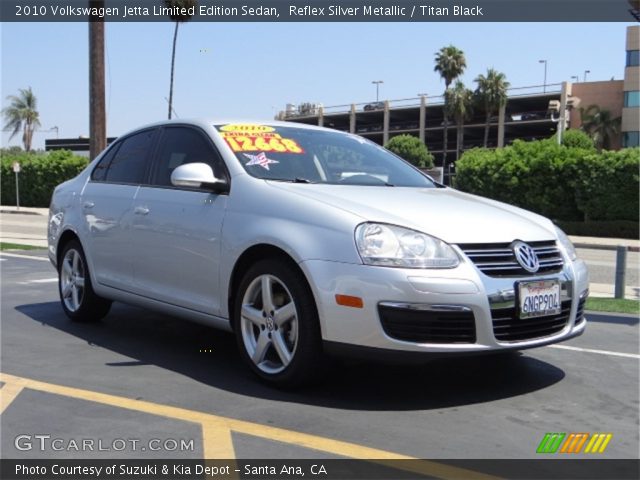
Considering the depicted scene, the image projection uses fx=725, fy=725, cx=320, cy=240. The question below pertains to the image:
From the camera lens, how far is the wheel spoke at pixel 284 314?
4.12 metres

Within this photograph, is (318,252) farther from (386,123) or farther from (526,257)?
(386,123)

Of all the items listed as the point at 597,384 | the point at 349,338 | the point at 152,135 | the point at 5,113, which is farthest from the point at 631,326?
the point at 5,113

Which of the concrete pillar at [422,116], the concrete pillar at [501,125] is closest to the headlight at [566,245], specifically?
the concrete pillar at [501,125]

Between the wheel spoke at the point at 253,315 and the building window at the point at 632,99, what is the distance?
190 ft

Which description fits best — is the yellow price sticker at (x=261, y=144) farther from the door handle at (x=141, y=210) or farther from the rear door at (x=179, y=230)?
the door handle at (x=141, y=210)

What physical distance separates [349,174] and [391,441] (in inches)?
82.9

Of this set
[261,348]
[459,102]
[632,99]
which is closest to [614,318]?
[261,348]

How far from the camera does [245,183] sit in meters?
4.58

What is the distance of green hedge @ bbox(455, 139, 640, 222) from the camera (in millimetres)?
25688

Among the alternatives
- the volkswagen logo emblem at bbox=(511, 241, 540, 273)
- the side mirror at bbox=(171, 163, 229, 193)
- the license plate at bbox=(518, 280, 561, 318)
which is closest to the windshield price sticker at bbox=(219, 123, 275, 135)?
the side mirror at bbox=(171, 163, 229, 193)

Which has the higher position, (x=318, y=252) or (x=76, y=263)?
(x=318, y=252)

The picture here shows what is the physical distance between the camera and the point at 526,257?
4.07 metres

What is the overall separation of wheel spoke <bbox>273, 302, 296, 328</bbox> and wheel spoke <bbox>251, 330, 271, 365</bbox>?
0.46 ft

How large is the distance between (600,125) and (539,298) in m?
62.5
